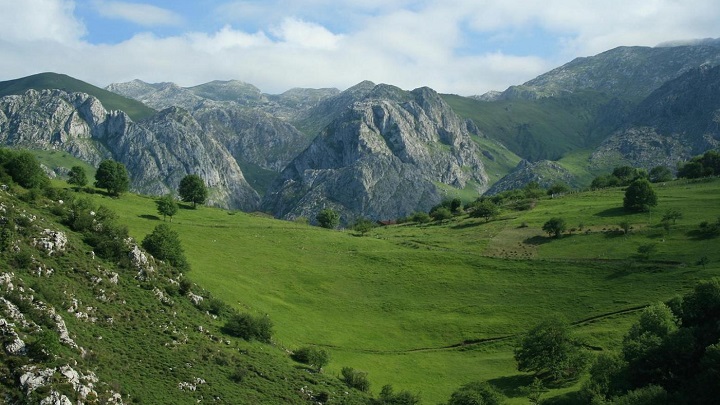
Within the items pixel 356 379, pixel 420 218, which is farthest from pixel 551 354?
pixel 420 218

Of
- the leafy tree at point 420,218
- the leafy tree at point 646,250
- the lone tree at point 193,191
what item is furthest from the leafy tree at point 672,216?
the lone tree at point 193,191

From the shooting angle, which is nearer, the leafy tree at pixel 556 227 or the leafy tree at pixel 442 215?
the leafy tree at pixel 556 227

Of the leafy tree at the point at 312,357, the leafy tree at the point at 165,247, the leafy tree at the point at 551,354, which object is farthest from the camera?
the leafy tree at the point at 165,247

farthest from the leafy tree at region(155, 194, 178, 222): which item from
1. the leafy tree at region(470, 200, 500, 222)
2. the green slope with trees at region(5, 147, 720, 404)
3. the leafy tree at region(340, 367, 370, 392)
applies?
the leafy tree at region(470, 200, 500, 222)

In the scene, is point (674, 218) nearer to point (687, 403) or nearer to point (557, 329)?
point (557, 329)

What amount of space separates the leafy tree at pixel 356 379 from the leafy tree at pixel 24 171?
166 feet

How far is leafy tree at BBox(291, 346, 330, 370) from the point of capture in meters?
68.9

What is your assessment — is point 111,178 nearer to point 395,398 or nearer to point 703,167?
point 395,398

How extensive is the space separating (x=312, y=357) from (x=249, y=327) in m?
8.91

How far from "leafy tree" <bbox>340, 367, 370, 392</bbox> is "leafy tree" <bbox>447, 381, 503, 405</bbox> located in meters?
10.4

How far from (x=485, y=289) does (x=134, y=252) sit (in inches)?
2419

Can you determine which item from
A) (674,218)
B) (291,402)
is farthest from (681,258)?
(291,402)

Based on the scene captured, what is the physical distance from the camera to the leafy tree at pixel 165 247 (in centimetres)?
7975

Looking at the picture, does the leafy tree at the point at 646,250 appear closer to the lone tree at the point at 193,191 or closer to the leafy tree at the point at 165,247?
the leafy tree at the point at 165,247
